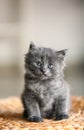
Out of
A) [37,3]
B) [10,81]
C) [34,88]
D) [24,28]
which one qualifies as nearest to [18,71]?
[10,81]

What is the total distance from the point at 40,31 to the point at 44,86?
290 centimetres

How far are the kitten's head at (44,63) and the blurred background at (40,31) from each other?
272 centimetres

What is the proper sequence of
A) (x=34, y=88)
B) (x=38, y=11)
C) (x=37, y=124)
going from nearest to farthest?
(x=37, y=124) < (x=34, y=88) < (x=38, y=11)

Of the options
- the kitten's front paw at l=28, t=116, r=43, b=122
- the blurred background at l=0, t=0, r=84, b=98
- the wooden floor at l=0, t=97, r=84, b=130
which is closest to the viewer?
the wooden floor at l=0, t=97, r=84, b=130

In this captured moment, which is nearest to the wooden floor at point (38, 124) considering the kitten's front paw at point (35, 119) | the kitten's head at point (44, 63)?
the kitten's front paw at point (35, 119)

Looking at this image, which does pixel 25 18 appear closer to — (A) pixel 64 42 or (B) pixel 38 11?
(B) pixel 38 11

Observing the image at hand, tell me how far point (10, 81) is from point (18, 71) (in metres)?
0.15

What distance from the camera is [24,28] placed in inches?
193

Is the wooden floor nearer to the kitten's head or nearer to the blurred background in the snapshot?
the kitten's head

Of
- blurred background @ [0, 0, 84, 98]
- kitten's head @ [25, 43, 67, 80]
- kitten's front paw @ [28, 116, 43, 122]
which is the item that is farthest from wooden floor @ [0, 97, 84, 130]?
blurred background @ [0, 0, 84, 98]

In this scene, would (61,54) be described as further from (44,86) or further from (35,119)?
(35,119)

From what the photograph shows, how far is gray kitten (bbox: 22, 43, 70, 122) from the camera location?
1986 mm

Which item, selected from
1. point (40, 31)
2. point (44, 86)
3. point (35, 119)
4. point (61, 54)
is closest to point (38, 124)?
point (35, 119)

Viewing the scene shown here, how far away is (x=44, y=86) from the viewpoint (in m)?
2.03
